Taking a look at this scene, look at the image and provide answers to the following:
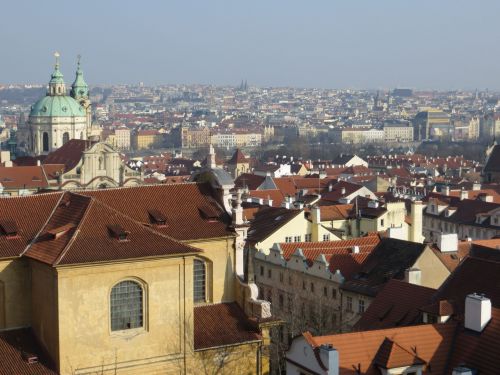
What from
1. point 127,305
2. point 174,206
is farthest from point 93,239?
point 174,206

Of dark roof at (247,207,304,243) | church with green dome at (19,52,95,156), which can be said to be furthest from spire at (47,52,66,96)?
dark roof at (247,207,304,243)

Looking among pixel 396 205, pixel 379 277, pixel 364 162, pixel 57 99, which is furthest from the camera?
pixel 364 162

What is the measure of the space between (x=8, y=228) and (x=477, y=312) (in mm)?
15831

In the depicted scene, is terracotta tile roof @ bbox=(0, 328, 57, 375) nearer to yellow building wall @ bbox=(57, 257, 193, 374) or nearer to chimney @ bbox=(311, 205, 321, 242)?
yellow building wall @ bbox=(57, 257, 193, 374)

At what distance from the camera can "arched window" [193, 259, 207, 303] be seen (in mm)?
38500

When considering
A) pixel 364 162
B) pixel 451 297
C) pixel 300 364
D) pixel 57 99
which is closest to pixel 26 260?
Result: pixel 300 364

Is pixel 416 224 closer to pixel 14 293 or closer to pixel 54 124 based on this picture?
pixel 14 293

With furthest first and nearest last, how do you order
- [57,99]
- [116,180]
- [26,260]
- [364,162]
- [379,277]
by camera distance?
[364,162], [57,99], [116,180], [379,277], [26,260]

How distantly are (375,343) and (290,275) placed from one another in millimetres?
23914

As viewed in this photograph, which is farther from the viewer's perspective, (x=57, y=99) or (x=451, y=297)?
(x=57, y=99)

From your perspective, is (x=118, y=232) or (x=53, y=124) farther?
(x=53, y=124)

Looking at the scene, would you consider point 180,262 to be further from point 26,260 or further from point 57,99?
point 57,99

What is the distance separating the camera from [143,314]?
3544 cm

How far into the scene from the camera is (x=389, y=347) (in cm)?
3059
